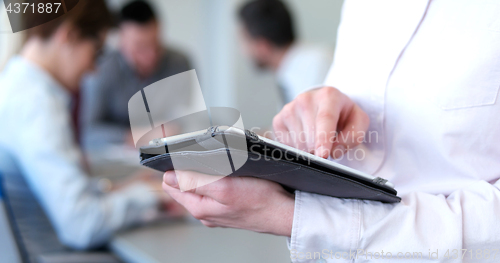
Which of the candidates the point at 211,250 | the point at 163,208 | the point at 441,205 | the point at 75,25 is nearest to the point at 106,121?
the point at 75,25

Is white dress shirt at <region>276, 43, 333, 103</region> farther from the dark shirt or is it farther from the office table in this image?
the dark shirt

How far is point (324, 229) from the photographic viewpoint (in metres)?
0.49

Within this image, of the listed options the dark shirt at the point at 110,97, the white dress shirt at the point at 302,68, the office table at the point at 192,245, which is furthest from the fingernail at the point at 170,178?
the dark shirt at the point at 110,97

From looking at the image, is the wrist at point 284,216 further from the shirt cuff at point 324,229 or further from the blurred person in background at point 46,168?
the blurred person in background at point 46,168

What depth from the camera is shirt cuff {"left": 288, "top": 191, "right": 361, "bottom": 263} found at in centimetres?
50

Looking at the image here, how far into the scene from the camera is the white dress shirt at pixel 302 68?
1866 millimetres

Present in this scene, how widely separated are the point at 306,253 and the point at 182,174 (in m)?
0.21

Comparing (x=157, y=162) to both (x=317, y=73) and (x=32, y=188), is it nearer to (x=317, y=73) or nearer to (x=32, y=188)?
(x=32, y=188)

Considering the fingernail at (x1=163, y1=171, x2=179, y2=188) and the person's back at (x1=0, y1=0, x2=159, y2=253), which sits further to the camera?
the person's back at (x1=0, y1=0, x2=159, y2=253)

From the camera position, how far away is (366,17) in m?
0.70

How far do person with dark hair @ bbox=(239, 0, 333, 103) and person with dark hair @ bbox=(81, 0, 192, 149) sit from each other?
0.83 metres

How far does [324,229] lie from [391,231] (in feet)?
0.32

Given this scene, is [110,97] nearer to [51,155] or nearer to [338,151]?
[51,155]

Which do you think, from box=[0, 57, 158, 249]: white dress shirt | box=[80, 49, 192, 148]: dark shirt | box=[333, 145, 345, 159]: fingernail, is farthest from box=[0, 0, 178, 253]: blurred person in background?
box=[80, 49, 192, 148]: dark shirt
